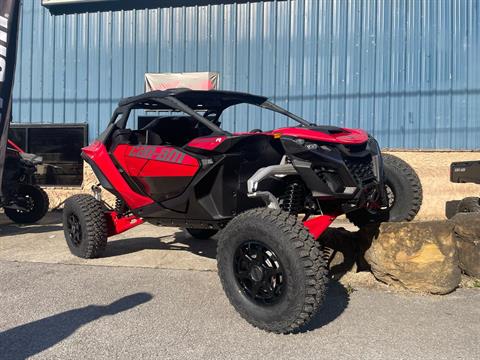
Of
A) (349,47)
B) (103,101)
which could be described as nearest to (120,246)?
(103,101)

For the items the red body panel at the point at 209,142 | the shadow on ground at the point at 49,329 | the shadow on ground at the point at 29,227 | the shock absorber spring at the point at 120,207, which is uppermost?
the red body panel at the point at 209,142

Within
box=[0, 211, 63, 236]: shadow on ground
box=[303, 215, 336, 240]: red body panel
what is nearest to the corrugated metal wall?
box=[0, 211, 63, 236]: shadow on ground

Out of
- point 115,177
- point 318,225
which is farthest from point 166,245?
point 318,225

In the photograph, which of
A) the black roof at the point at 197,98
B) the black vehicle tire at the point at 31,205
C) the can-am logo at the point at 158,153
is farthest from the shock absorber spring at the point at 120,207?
the black vehicle tire at the point at 31,205

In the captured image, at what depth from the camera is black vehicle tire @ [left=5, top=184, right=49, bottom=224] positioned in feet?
29.0

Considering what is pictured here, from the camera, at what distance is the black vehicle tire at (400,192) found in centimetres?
462

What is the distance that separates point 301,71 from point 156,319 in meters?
6.98

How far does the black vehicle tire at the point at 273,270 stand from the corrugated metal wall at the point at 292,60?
20.5ft

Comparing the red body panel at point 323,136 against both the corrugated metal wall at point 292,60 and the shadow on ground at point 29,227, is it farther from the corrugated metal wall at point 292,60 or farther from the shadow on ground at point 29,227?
the shadow on ground at point 29,227

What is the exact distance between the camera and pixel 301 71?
31.8 ft

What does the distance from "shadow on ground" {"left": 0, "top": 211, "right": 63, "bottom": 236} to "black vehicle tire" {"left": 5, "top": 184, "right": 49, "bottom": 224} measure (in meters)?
0.15

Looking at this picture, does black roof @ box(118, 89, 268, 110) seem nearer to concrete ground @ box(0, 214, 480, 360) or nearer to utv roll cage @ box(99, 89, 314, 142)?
utv roll cage @ box(99, 89, 314, 142)

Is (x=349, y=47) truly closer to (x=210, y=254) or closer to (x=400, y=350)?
(x=210, y=254)

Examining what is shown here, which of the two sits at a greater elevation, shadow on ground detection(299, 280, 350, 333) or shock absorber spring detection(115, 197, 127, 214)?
shock absorber spring detection(115, 197, 127, 214)
